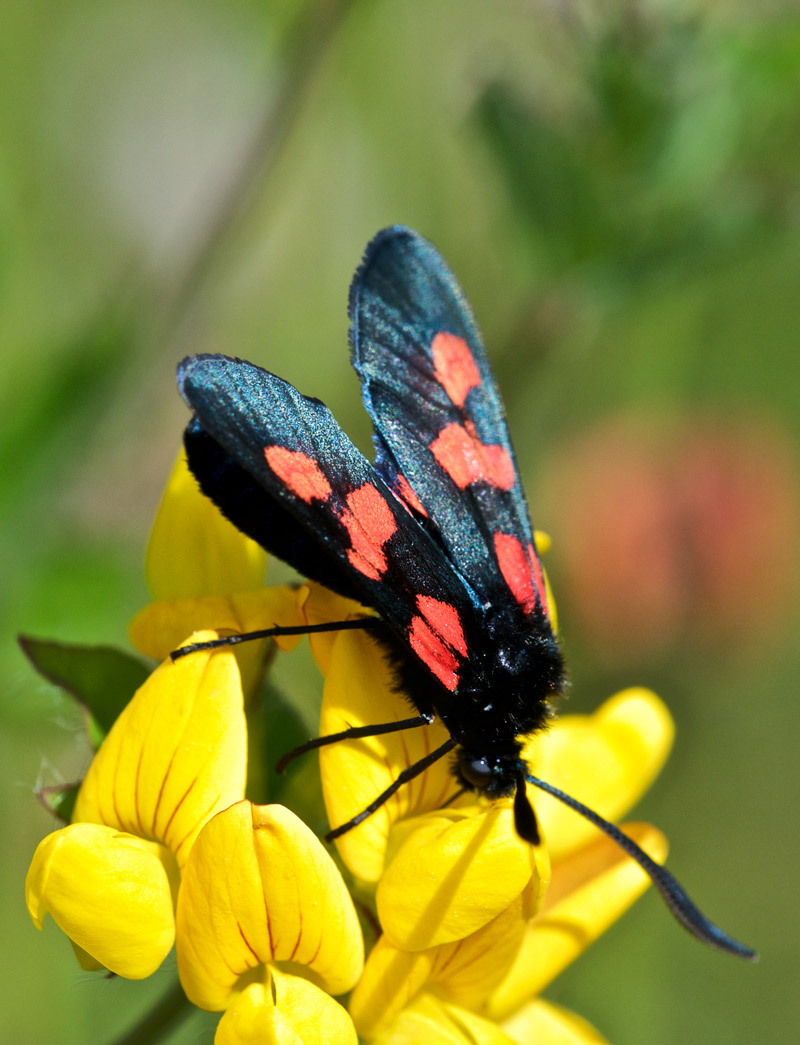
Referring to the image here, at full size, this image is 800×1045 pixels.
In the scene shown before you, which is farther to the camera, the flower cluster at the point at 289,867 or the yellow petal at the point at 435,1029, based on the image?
the yellow petal at the point at 435,1029

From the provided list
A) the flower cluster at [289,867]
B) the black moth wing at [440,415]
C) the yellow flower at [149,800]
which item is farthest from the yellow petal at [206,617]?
the black moth wing at [440,415]

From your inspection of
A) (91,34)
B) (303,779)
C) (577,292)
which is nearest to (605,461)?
(577,292)

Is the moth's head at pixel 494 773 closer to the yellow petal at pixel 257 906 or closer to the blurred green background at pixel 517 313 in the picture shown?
the yellow petal at pixel 257 906

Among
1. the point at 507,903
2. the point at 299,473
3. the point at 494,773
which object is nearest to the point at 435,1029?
the point at 507,903

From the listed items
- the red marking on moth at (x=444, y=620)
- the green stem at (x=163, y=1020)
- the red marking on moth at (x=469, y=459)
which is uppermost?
the red marking on moth at (x=469, y=459)

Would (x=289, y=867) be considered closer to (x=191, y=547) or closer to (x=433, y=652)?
(x=433, y=652)
